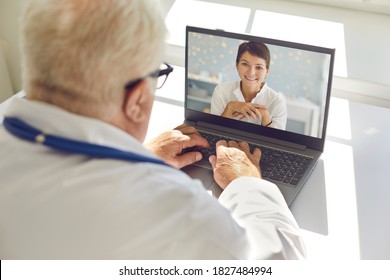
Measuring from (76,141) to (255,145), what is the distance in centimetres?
72

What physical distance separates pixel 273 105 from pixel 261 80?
77mm

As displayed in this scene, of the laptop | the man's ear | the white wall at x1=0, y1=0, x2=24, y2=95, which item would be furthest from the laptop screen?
the white wall at x1=0, y1=0, x2=24, y2=95

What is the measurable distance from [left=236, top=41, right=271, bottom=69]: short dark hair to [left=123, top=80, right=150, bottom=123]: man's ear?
1.82 feet

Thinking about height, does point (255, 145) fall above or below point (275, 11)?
below

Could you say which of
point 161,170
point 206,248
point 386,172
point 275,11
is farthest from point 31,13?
point 275,11

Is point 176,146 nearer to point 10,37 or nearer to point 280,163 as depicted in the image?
point 280,163

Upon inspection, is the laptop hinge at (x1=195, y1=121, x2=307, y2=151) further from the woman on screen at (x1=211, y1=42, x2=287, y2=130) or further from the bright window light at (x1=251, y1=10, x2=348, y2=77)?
the bright window light at (x1=251, y1=10, x2=348, y2=77)

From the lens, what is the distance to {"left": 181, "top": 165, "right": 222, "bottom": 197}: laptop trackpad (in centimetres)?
123

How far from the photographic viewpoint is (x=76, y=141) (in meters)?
0.74

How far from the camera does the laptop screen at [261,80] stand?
1.29m

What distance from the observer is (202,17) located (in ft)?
6.09

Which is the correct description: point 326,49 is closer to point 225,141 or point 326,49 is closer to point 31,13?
point 225,141

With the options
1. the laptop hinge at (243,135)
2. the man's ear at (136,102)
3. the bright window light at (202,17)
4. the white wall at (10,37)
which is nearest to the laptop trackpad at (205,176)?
the laptop hinge at (243,135)

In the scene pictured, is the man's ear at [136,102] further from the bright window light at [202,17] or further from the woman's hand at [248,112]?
the bright window light at [202,17]
